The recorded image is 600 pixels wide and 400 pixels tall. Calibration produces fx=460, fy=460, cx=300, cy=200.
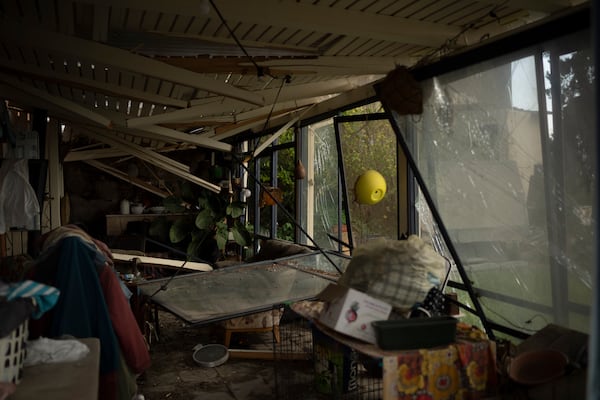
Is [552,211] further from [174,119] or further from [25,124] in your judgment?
[25,124]

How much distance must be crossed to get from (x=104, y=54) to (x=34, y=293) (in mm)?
1798

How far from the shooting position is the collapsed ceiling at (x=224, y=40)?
8.47 ft

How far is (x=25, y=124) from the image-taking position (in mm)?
5559

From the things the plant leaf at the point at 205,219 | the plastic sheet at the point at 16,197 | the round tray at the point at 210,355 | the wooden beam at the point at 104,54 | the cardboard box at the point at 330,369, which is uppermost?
the wooden beam at the point at 104,54

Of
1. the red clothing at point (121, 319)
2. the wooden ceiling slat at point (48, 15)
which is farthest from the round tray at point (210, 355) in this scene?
the wooden ceiling slat at point (48, 15)

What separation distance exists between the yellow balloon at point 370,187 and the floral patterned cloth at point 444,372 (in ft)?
5.85

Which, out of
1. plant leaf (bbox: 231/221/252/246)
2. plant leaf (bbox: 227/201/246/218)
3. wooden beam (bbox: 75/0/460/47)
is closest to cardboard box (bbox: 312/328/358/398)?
wooden beam (bbox: 75/0/460/47)

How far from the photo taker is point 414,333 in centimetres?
213

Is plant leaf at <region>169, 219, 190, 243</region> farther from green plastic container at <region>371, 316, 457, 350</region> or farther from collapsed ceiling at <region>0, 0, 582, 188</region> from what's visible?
green plastic container at <region>371, 316, 457, 350</region>

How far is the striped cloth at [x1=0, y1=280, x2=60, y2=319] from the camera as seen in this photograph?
1.53 m

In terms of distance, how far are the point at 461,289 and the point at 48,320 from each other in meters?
2.90

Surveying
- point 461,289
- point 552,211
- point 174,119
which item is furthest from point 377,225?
point 552,211

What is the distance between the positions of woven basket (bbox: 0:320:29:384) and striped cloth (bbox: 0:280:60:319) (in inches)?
3.2

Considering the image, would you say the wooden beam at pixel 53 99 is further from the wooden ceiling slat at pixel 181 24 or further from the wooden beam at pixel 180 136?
the wooden ceiling slat at pixel 181 24
